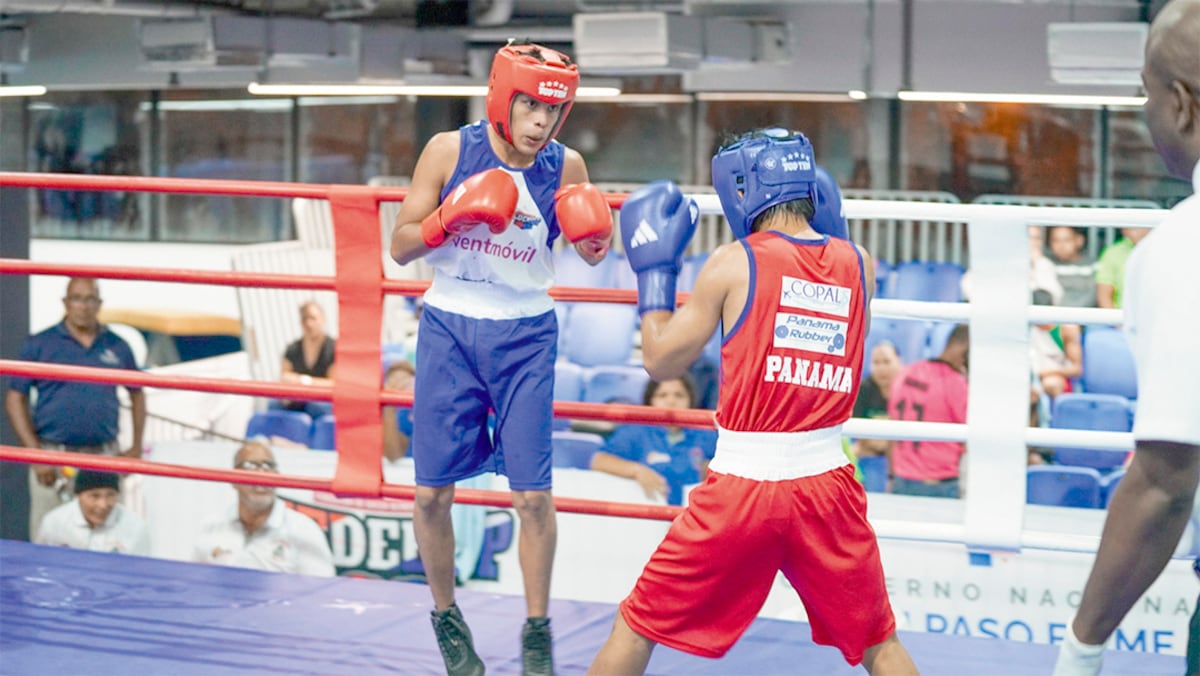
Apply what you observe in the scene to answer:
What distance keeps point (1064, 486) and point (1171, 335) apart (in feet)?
11.3

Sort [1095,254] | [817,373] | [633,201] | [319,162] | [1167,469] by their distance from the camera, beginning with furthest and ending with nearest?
[319,162] → [1095,254] → [633,201] → [817,373] → [1167,469]

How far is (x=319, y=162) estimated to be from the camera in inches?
457

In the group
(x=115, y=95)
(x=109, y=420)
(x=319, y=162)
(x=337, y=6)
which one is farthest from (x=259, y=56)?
(x=109, y=420)

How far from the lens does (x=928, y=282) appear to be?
7445 mm

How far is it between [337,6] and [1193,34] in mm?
9255

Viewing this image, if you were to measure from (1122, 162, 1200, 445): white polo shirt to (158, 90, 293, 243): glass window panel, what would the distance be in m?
10.4

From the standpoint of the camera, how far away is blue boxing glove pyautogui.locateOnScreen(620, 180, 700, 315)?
2023 millimetres

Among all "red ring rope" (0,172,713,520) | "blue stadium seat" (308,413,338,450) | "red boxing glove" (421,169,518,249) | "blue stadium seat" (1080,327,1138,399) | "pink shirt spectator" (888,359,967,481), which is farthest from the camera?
"blue stadium seat" (1080,327,1138,399)

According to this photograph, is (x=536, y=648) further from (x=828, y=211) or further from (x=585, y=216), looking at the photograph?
(x=828, y=211)

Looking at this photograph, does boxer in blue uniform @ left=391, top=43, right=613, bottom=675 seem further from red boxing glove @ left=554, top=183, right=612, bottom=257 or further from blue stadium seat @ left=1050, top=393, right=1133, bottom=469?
blue stadium seat @ left=1050, top=393, right=1133, bottom=469

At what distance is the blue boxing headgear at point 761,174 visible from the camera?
195cm

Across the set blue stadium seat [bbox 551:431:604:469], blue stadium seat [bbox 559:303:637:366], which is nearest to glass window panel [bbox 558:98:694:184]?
blue stadium seat [bbox 559:303:637:366]

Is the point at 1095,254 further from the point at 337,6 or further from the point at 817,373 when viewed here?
the point at 817,373

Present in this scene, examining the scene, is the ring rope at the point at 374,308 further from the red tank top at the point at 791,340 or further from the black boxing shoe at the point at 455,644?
the red tank top at the point at 791,340
